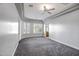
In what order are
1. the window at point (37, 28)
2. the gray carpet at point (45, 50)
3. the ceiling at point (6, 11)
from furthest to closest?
the window at point (37, 28) < the gray carpet at point (45, 50) < the ceiling at point (6, 11)

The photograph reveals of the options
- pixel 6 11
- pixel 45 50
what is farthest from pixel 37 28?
pixel 6 11

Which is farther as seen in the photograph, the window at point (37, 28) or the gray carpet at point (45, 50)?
the window at point (37, 28)

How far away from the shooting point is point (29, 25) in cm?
993

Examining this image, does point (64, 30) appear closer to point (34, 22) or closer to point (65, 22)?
point (65, 22)

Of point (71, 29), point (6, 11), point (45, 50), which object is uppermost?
point (6, 11)

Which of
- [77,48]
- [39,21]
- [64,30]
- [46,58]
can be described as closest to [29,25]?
[39,21]

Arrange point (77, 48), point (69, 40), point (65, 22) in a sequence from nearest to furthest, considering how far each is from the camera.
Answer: point (77, 48)
point (69, 40)
point (65, 22)

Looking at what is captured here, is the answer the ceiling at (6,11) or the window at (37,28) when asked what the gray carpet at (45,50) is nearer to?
the ceiling at (6,11)

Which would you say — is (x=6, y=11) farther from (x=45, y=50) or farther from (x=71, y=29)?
(x=71, y=29)

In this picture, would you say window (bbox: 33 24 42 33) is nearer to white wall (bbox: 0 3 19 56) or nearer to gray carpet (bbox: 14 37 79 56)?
gray carpet (bbox: 14 37 79 56)

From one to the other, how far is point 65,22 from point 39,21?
527 centimetres

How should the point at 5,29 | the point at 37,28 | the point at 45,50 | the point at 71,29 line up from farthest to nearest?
the point at 37,28
the point at 71,29
the point at 45,50
the point at 5,29

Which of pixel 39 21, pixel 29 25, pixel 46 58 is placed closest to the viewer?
pixel 46 58

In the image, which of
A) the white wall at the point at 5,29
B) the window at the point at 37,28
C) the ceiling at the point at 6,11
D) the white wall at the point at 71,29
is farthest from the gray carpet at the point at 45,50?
the window at the point at 37,28
